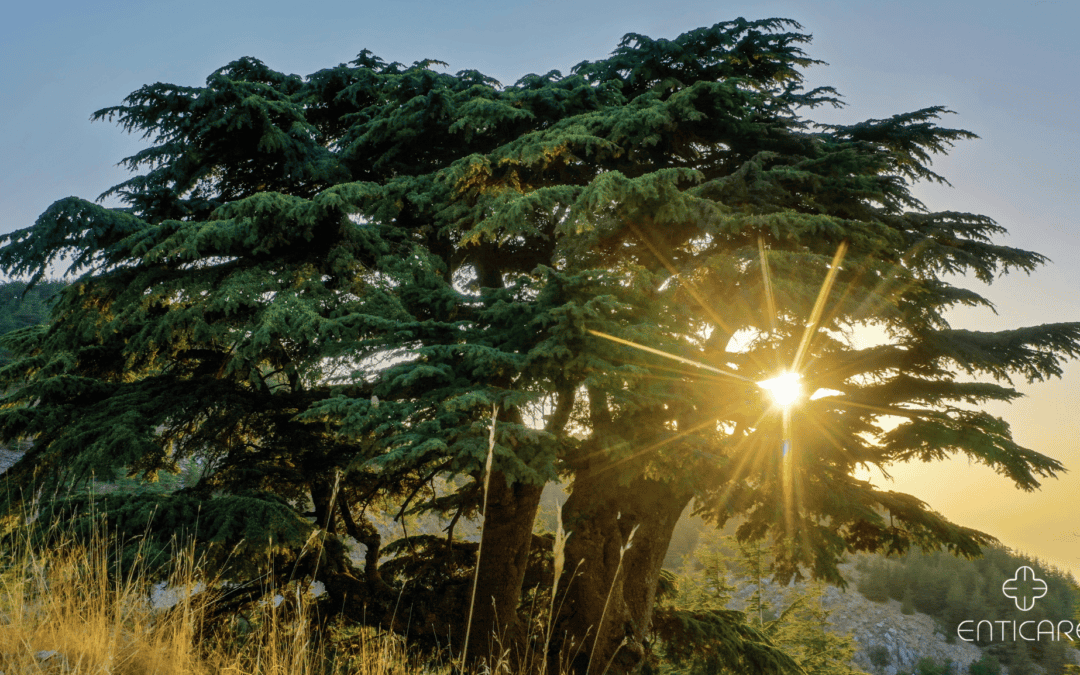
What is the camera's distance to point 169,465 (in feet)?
19.5

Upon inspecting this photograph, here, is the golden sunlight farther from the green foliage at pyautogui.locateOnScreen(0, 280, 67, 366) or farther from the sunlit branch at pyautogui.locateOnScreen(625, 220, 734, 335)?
the green foliage at pyautogui.locateOnScreen(0, 280, 67, 366)

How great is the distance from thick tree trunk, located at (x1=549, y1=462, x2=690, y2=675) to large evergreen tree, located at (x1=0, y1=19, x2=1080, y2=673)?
0.03 meters

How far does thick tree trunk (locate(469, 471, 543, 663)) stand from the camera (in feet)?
18.0

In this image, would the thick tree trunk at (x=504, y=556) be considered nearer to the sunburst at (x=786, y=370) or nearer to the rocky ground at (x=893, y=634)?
the sunburst at (x=786, y=370)

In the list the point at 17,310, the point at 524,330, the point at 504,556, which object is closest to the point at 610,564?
the point at 504,556

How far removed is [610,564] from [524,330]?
330 cm

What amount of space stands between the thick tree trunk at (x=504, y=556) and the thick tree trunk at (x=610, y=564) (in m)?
A: 0.59

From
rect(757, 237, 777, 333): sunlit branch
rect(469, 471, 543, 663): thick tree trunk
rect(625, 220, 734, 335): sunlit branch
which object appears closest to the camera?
rect(757, 237, 777, 333): sunlit branch

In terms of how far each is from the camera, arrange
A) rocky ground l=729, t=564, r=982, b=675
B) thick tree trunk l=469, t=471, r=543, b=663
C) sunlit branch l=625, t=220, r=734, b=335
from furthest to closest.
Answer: rocky ground l=729, t=564, r=982, b=675, sunlit branch l=625, t=220, r=734, b=335, thick tree trunk l=469, t=471, r=543, b=663

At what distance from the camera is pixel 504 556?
5594 mm

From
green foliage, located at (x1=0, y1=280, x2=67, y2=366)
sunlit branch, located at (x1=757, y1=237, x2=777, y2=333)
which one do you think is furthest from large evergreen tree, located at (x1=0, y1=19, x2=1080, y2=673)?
green foliage, located at (x1=0, y1=280, x2=67, y2=366)

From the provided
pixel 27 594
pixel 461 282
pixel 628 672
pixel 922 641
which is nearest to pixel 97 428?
pixel 27 594

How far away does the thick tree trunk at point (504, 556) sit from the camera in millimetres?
5500

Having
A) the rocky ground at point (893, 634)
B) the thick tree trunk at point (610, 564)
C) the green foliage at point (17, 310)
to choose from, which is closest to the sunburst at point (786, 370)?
the thick tree trunk at point (610, 564)
